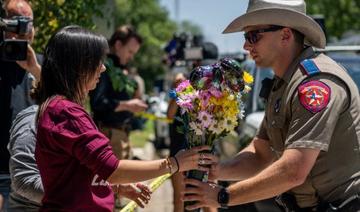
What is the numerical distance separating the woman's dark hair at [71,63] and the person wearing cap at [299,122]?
2.18 ft

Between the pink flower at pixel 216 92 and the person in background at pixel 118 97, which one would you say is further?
the person in background at pixel 118 97

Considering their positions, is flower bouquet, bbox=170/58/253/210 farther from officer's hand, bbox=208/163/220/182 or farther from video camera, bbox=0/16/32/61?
video camera, bbox=0/16/32/61

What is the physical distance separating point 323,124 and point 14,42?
200 cm

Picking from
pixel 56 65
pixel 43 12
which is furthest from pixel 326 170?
pixel 43 12

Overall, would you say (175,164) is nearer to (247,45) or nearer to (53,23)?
(247,45)

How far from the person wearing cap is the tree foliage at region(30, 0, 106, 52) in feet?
9.96

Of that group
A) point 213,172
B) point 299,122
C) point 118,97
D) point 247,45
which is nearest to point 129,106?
point 118,97

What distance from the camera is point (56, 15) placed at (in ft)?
20.3

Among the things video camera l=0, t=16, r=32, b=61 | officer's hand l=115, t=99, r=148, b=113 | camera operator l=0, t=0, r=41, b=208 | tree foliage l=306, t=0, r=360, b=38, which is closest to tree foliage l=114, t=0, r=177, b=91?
tree foliage l=306, t=0, r=360, b=38

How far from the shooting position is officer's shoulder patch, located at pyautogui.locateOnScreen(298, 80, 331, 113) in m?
3.02

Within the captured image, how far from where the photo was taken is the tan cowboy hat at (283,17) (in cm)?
326

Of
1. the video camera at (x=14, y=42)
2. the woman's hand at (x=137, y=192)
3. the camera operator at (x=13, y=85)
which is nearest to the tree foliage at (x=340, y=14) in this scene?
the camera operator at (x=13, y=85)

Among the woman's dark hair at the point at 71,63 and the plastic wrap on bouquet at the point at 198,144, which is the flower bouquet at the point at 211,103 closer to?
the plastic wrap on bouquet at the point at 198,144

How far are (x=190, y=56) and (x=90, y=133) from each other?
15.4ft
